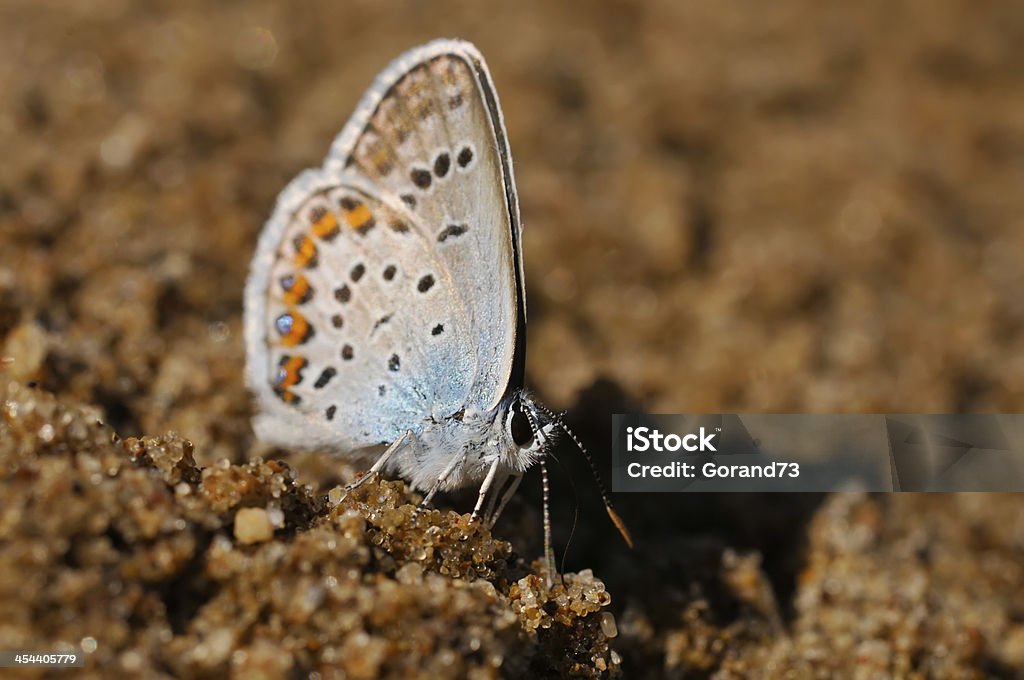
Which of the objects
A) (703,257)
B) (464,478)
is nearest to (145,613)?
(464,478)

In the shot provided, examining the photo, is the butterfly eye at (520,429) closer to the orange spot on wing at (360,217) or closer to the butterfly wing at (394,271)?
the butterfly wing at (394,271)

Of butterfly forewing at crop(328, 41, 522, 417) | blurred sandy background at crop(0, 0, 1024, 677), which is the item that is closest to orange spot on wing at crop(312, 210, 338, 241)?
butterfly forewing at crop(328, 41, 522, 417)

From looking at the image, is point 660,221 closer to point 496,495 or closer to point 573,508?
point 573,508

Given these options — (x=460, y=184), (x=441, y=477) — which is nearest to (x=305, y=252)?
(x=460, y=184)

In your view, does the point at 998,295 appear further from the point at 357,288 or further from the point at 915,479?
the point at 357,288

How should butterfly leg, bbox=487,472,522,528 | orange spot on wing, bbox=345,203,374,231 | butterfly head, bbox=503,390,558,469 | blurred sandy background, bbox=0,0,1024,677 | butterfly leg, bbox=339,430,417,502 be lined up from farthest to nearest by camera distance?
blurred sandy background, bbox=0,0,1024,677 < orange spot on wing, bbox=345,203,374,231 < butterfly head, bbox=503,390,558,469 < butterfly leg, bbox=487,472,522,528 < butterfly leg, bbox=339,430,417,502

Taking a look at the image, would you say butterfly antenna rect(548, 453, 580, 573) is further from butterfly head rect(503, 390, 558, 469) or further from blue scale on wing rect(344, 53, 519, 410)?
blue scale on wing rect(344, 53, 519, 410)

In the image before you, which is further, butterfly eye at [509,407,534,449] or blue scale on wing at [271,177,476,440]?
blue scale on wing at [271,177,476,440]
